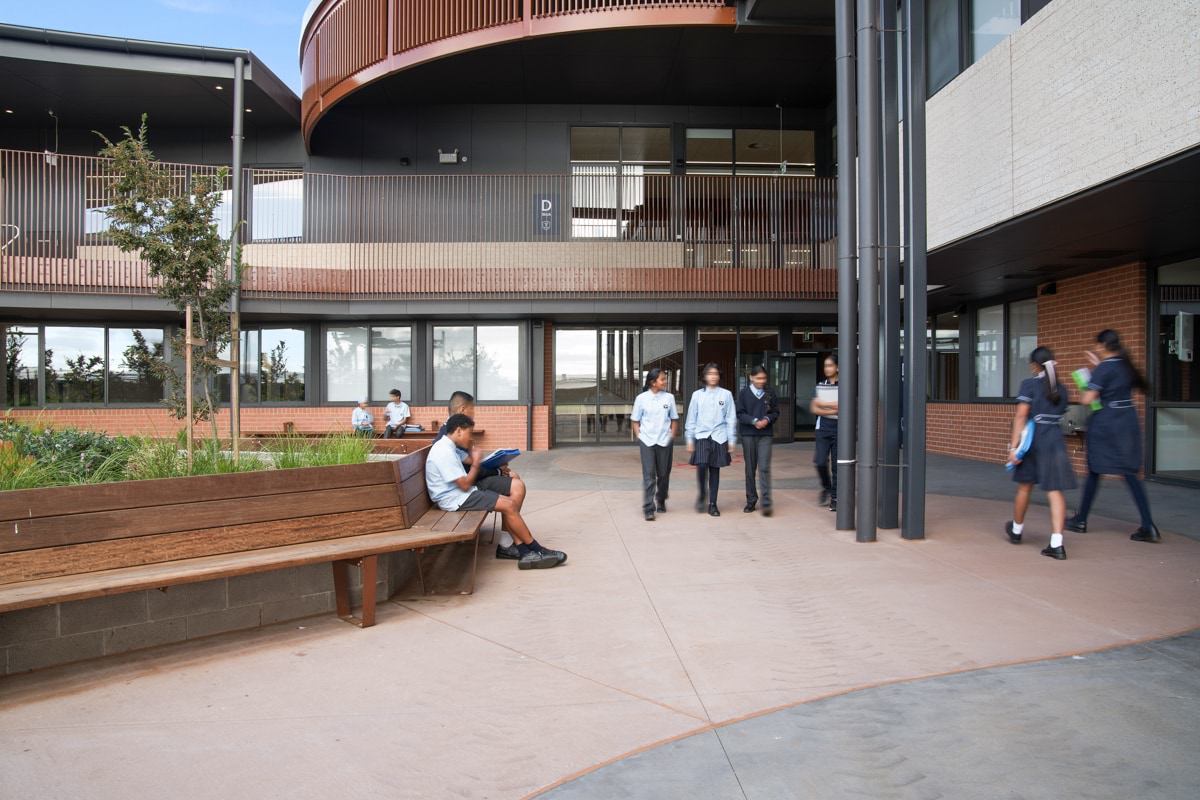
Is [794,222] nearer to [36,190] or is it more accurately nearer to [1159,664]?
[1159,664]

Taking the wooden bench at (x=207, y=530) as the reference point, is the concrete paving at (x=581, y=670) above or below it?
below

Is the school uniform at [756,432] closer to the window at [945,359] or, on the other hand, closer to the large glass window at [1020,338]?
the large glass window at [1020,338]

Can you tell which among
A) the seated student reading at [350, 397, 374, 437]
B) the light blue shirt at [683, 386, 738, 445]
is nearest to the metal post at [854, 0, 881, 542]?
the light blue shirt at [683, 386, 738, 445]

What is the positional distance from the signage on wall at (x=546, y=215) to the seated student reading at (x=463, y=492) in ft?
36.9

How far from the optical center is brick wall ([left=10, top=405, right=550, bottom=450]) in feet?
56.1

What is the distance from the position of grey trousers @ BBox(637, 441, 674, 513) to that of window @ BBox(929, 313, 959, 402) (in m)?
8.91

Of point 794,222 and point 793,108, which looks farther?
point 793,108

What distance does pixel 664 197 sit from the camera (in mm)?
16766

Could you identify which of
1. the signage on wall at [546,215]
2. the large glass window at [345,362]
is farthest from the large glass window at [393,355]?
the signage on wall at [546,215]

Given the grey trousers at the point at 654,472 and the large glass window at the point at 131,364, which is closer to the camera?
the grey trousers at the point at 654,472

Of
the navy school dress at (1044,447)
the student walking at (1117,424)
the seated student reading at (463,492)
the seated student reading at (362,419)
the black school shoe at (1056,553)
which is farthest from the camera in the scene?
the seated student reading at (362,419)

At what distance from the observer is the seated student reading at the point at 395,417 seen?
16.1 metres

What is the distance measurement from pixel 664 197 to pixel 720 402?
350 inches

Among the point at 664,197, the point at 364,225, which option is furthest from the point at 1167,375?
the point at 364,225
